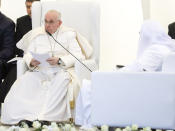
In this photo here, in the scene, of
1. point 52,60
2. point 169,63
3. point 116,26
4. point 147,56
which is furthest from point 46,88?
point 116,26

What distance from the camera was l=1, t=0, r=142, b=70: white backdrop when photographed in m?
7.53

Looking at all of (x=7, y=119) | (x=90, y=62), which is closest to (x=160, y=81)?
(x=90, y=62)

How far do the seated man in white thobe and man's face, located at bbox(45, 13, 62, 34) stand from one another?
114cm

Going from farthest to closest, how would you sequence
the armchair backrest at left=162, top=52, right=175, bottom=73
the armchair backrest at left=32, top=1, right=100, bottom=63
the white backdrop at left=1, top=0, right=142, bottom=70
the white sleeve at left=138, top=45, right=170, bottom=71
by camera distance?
the white backdrop at left=1, top=0, right=142, bottom=70
the armchair backrest at left=32, top=1, right=100, bottom=63
the white sleeve at left=138, top=45, right=170, bottom=71
the armchair backrest at left=162, top=52, right=175, bottom=73

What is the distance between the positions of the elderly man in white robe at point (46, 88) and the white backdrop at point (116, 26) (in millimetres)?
2314

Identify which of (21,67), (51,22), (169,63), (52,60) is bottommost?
(21,67)

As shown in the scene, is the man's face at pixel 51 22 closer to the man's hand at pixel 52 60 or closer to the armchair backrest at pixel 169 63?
the man's hand at pixel 52 60

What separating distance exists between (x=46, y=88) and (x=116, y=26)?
296 centimetres

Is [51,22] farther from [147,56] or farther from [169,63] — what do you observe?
[169,63]

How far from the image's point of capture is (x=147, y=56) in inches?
169

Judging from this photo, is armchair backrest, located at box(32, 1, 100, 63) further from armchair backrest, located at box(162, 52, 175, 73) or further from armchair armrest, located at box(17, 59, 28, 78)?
armchair backrest, located at box(162, 52, 175, 73)

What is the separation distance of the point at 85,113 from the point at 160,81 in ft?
3.24

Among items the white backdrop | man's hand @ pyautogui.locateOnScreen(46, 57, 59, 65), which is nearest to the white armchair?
man's hand @ pyautogui.locateOnScreen(46, 57, 59, 65)

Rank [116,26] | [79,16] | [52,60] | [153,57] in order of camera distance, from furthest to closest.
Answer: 1. [116,26]
2. [79,16]
3. [52,60]
4. [153,57]
